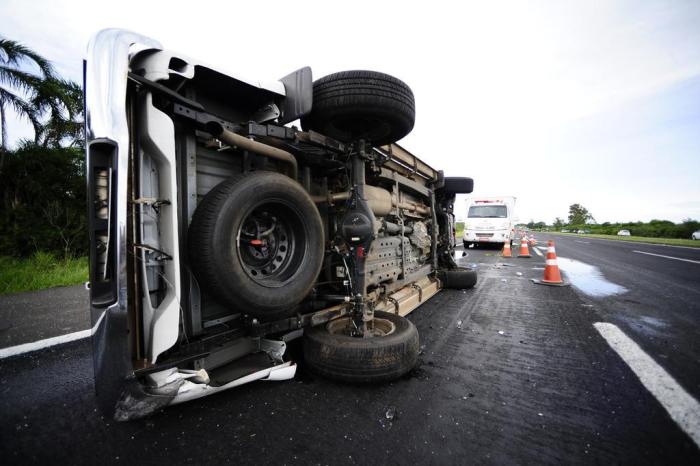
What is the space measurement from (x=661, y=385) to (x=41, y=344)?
15.6 feet

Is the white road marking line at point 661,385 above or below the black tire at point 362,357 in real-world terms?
below

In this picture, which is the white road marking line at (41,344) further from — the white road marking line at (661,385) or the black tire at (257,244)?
the white road marking line at (661,385)

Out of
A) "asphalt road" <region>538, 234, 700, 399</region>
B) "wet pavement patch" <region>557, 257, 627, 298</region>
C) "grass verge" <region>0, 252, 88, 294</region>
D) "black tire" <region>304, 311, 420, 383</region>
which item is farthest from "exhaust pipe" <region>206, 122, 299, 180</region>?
"grass verge" <region>0, 252, 88, 294</region>

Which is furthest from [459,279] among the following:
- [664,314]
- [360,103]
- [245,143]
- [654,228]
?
[654,228]

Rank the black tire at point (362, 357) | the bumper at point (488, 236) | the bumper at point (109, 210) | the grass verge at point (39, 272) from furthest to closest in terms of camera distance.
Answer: the bumper at point (488, 236) → the grass verge at point (39, 272) → the black tire at point (362, 357) → the bumper at point (109, 210)

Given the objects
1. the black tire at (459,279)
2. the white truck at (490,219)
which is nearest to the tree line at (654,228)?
the white truck at (490,219)

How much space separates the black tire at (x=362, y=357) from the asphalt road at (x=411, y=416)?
0.29 ft

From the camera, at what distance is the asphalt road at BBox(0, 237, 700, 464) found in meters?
1.35

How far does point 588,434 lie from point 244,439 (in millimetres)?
1740

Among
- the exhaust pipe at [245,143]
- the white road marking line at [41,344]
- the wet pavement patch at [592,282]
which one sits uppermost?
the exhaust pipe at [245,143]

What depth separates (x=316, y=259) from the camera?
6.72 feet

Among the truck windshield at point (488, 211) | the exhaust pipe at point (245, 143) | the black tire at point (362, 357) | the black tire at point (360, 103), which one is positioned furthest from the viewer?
the truck windshield at point (488, 211)

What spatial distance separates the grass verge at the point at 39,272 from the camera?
15.5 feet

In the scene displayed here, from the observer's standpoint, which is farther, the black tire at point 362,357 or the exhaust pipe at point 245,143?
the black tire at point 362,357
